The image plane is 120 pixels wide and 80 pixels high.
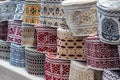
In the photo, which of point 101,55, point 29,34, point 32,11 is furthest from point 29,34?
point 101,55

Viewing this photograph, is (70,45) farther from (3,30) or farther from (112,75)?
(3,30)

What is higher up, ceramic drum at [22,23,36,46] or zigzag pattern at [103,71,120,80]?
ceramic drum at [22,23,36,46]

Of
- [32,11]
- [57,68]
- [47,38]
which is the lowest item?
[57,68]

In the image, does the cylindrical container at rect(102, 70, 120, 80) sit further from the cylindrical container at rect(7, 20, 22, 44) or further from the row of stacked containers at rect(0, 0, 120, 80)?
the cylindrical container at rect(7, 20, 22, 44)

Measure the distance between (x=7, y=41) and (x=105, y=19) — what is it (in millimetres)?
822

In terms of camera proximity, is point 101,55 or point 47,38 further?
point 47,38

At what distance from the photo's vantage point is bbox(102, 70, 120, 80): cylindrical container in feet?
3.73

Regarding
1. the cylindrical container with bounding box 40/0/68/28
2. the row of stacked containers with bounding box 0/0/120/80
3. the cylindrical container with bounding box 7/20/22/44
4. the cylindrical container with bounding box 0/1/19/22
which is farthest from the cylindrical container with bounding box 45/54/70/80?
the cylindrical container with bounding box 0/1/19/22

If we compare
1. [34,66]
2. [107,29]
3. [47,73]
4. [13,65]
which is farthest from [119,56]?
[13,65]

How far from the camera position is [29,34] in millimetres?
1662

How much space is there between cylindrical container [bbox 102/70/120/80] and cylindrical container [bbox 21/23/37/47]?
1.73 feet

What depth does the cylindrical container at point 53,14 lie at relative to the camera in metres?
1.45

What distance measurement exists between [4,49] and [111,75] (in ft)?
2.81

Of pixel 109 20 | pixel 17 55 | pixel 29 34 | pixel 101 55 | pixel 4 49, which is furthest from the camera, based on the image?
pixel 4 49
